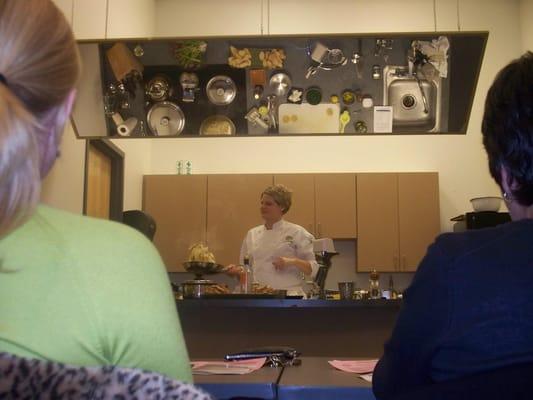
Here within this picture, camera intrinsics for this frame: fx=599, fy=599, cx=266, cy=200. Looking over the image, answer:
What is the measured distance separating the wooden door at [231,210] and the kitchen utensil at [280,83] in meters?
2.18

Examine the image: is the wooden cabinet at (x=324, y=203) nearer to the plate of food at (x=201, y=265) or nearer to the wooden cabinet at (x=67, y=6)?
the plate of food at (x=201, y=265)

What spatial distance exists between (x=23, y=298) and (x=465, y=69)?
9.41 ft

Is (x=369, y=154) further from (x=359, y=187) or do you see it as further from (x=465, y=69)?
(x=465, y=69)

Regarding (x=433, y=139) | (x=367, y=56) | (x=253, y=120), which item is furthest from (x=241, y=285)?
(x=433, y=139)

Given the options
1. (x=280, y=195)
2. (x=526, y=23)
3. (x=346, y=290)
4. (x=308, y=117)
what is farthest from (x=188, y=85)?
(x=526, y=23)

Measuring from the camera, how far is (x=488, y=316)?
0.91 metres

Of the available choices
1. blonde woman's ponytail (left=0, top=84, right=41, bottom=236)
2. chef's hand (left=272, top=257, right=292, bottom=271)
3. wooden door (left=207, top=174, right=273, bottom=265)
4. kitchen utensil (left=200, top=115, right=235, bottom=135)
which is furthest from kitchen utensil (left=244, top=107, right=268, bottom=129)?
blonde woman's ponytail (left=0, top=84, right=41, bottom=236)

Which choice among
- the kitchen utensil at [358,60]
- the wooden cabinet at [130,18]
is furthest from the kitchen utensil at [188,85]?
the wooden cabinet at [130,18]

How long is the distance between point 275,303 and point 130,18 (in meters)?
3.24

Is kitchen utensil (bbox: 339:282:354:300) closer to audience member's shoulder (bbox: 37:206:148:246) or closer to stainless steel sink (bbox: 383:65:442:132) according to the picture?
stainless steel sink (bbox: 383:65:442:132)

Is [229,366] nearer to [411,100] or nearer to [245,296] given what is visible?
[245,296]

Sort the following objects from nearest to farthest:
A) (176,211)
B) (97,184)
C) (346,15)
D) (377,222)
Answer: (97,184)
(377,222)
(176,211)
(346,15)

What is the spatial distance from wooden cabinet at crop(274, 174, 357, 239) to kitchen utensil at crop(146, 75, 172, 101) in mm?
2273

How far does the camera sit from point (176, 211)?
17.8 feet
